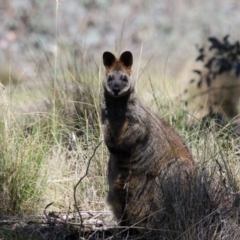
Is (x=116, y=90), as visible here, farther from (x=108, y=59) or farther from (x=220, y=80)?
(x=220, y=80)

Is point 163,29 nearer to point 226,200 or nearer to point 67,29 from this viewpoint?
point 67,29

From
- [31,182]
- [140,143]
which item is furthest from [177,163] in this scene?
[31,182]

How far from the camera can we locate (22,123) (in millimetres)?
8469

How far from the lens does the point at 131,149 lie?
7.05m

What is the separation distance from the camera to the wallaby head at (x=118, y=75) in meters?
6.95

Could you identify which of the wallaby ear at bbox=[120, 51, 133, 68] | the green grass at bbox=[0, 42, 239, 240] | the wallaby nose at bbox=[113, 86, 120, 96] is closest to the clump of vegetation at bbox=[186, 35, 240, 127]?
the green grass at bbox=[0, 42, 239, 240]

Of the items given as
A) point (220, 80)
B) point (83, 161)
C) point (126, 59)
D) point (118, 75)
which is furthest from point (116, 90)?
point (220, 80)

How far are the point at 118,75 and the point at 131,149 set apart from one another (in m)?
0.66

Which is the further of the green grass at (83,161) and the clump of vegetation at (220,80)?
the clump of vegetation at (220,80)

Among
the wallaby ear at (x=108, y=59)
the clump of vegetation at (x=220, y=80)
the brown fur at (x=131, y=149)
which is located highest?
the clump of vegetation at (x=220, y=80)

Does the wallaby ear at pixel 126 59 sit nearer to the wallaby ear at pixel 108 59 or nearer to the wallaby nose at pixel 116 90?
the wallaby ear at pixel 108 59

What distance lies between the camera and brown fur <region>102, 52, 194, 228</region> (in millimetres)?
6906

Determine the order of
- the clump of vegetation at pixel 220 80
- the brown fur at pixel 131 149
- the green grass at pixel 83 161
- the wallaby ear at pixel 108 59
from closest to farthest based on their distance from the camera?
the green grass at pixel 83 161
the brown fur at pixel 131 149
the wallaby ear at pixel 108 59
the clump of vegetation at pixel 220 80

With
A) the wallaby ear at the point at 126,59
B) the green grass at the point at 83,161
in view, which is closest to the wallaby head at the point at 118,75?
the wallaby ear at the point at 126,59
